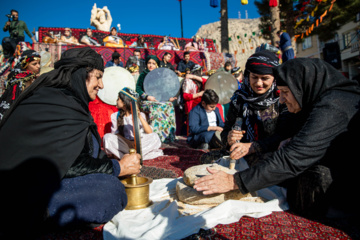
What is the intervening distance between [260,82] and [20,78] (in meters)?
3.73

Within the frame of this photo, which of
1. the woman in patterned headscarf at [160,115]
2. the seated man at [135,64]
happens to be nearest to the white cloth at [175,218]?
the woman in patterned headscarf at [160,115]

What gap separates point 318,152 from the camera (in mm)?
1708

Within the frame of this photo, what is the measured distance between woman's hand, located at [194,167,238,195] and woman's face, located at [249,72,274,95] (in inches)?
47.2

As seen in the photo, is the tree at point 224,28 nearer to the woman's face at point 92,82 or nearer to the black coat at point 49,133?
the woman's face at point 92,82

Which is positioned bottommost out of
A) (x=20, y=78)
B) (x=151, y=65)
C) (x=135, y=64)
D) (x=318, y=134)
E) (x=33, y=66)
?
(x=318, y=134)

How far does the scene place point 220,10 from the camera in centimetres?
1298

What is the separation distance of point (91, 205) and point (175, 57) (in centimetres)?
827

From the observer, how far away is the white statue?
1448 centimetres

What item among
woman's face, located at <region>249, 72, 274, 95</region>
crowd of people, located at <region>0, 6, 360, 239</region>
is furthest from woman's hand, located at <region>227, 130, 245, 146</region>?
crowd of people, located at <region>0, 6, 360, 239</region>

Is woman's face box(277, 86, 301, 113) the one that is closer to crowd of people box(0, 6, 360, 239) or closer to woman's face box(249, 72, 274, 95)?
crowd of people box(0, 6, 360, 239)

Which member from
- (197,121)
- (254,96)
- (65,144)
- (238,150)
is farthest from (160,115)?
(65,144)

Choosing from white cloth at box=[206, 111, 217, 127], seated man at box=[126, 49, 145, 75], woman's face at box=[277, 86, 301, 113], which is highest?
seated man at box=[126, 49, 145, 75]

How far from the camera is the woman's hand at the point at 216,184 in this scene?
1.83 m

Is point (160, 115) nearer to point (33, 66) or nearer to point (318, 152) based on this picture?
point (33, 66)
